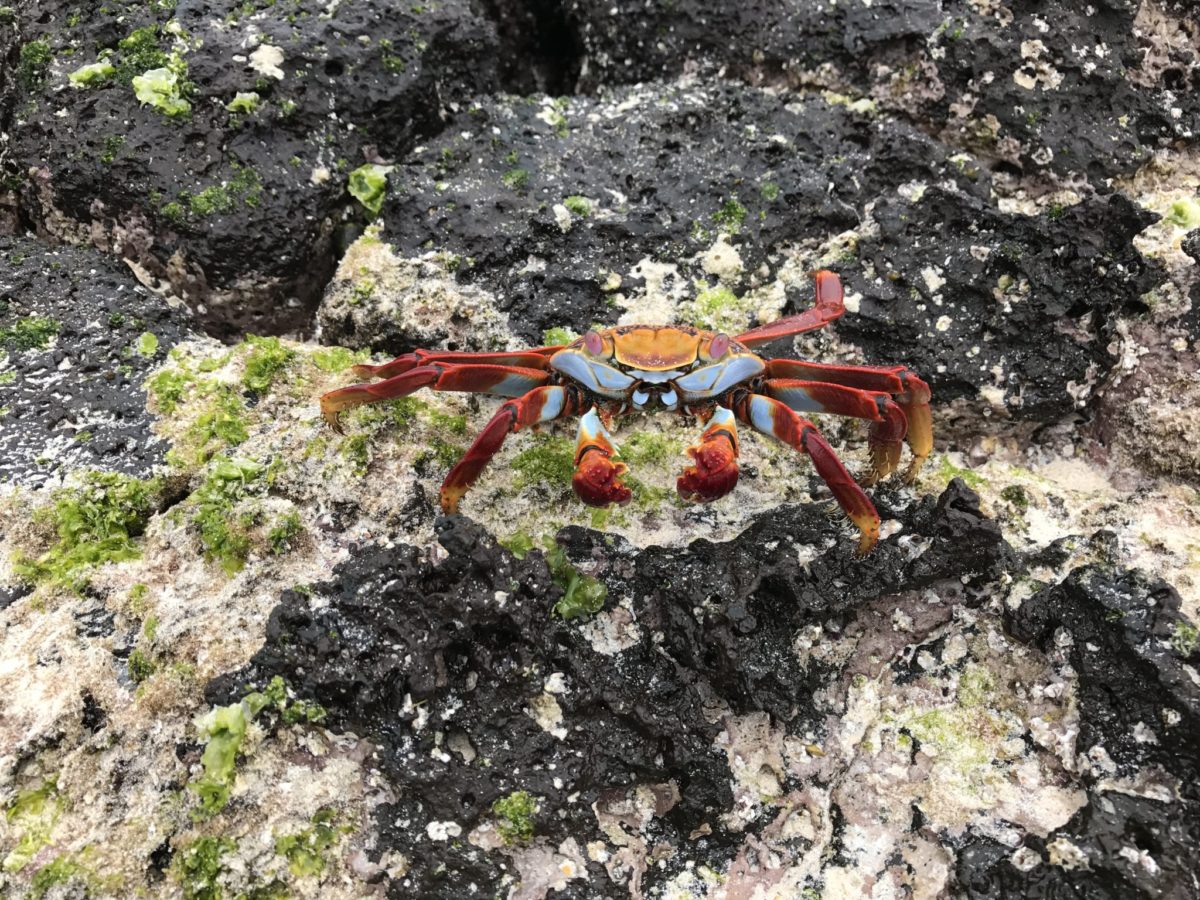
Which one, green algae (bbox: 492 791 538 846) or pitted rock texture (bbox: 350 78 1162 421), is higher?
pitted rock texture (bbox: 350 78 1162 421)

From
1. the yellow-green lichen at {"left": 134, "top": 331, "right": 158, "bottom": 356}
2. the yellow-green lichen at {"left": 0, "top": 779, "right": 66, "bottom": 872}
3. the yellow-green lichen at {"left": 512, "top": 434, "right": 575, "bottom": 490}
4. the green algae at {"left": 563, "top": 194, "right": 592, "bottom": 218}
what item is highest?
the green algae at {"left": 563, "top": 194, "right": 592, "bottom": 218}

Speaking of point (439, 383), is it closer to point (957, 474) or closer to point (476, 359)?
point (476, 359)

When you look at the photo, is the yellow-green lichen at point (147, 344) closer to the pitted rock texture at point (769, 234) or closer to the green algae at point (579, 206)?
the pitted rock texture at point (769, 234)

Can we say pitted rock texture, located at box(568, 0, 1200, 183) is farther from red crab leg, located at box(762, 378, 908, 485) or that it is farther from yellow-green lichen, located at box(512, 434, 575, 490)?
yellow-green lichen, located at box(512, 434, 575, 490)

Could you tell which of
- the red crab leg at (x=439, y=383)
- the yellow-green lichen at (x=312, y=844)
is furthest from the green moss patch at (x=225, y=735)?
the red crab leg at (x=439, y=383)

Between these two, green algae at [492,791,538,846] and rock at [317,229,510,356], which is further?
rock at [317,229,510,356]

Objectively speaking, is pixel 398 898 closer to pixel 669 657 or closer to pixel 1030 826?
pixel 669 657

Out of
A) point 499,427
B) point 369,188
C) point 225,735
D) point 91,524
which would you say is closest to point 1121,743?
point 499,427

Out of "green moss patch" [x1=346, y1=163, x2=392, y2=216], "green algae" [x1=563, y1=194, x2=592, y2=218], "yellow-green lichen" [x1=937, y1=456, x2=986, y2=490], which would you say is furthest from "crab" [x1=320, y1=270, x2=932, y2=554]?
"green moss patch" [x1=346, y1=163, x2=392, y2=216]

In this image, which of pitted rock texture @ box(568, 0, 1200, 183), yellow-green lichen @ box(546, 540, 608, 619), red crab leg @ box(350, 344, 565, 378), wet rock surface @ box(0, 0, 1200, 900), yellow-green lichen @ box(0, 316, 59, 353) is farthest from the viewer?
pitted rock texture @ box(568, 0, 1200, 183)
